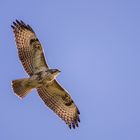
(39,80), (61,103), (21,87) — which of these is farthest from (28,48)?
(61,103)

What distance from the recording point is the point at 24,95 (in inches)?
550

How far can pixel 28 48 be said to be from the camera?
14.8 metres

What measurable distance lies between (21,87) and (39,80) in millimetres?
503

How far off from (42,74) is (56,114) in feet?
5.39

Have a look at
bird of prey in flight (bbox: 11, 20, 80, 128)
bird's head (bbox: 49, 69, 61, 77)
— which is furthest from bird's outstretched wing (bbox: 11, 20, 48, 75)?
bird's head (bbox: 49, 69, 61, 77)

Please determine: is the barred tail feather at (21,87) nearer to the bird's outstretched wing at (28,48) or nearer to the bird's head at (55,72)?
the bird's outstretched wing at (28,48)

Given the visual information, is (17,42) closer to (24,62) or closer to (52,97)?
(24,62)

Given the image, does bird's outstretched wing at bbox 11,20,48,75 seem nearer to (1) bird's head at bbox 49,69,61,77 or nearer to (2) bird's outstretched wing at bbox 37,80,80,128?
(1) bird's head at bbox 49,69,61,77

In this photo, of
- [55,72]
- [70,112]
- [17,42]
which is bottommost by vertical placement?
[70,112]

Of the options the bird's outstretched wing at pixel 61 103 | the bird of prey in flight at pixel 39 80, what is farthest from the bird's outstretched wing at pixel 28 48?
the bird's outstretched wing at pixel 61 103

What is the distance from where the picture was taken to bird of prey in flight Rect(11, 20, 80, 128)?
14.0 meters

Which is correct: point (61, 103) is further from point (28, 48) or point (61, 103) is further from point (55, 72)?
point (28, 48)

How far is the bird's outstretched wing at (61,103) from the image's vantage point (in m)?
15.0

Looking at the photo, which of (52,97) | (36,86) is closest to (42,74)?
(36,86)
